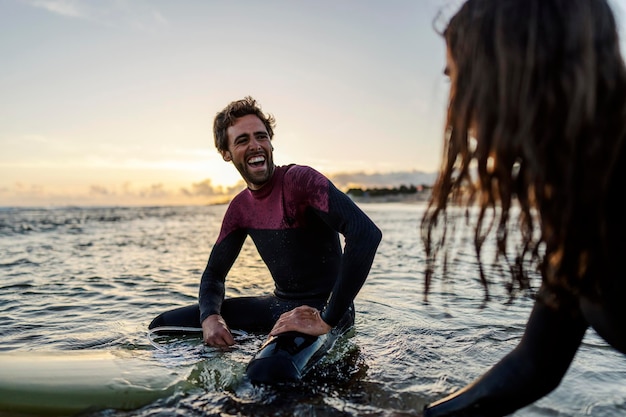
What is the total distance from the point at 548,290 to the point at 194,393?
2.07 meters

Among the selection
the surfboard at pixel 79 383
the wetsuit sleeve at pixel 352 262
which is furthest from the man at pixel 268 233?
the surfboard at pixel 79 383

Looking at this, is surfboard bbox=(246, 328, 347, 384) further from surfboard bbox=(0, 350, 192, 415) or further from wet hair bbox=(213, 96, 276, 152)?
wet hair bbox=(213, 96, 276, 152)

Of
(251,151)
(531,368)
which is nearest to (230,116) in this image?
(251,151)

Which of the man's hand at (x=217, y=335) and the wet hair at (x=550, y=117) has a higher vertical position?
the wet hair at (x=550, y=117)

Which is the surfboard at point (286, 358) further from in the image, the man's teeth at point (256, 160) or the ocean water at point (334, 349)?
the man's teeth at point (256, 160)

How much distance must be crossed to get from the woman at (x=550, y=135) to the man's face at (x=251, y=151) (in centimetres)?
240

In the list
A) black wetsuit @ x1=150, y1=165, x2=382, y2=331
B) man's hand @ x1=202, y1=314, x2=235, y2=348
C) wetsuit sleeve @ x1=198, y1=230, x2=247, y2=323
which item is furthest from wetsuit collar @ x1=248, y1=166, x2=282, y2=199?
man's hand @ x1=202, y1=314, x2=235, y2=348

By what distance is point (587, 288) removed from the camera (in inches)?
66.9

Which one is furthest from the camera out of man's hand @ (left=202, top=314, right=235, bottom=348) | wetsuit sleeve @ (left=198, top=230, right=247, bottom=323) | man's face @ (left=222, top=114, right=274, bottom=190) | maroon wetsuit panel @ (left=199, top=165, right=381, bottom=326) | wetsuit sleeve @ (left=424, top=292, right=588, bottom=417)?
wetsuit sleeve @ (left=198, top=230, right=247, bottom=323)

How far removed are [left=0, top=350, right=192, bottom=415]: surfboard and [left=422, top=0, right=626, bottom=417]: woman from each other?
2.09m

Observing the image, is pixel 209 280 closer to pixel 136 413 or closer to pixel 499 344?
pixel 136 413

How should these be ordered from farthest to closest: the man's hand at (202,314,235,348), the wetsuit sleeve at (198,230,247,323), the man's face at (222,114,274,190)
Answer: the wetsuit sleeve at (198,230,247,323)
the man's face at (222,114,274,190)
the man's hand at (202,314,235,348)

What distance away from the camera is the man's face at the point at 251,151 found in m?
4.07

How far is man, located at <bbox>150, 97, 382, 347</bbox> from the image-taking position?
12.8ft
